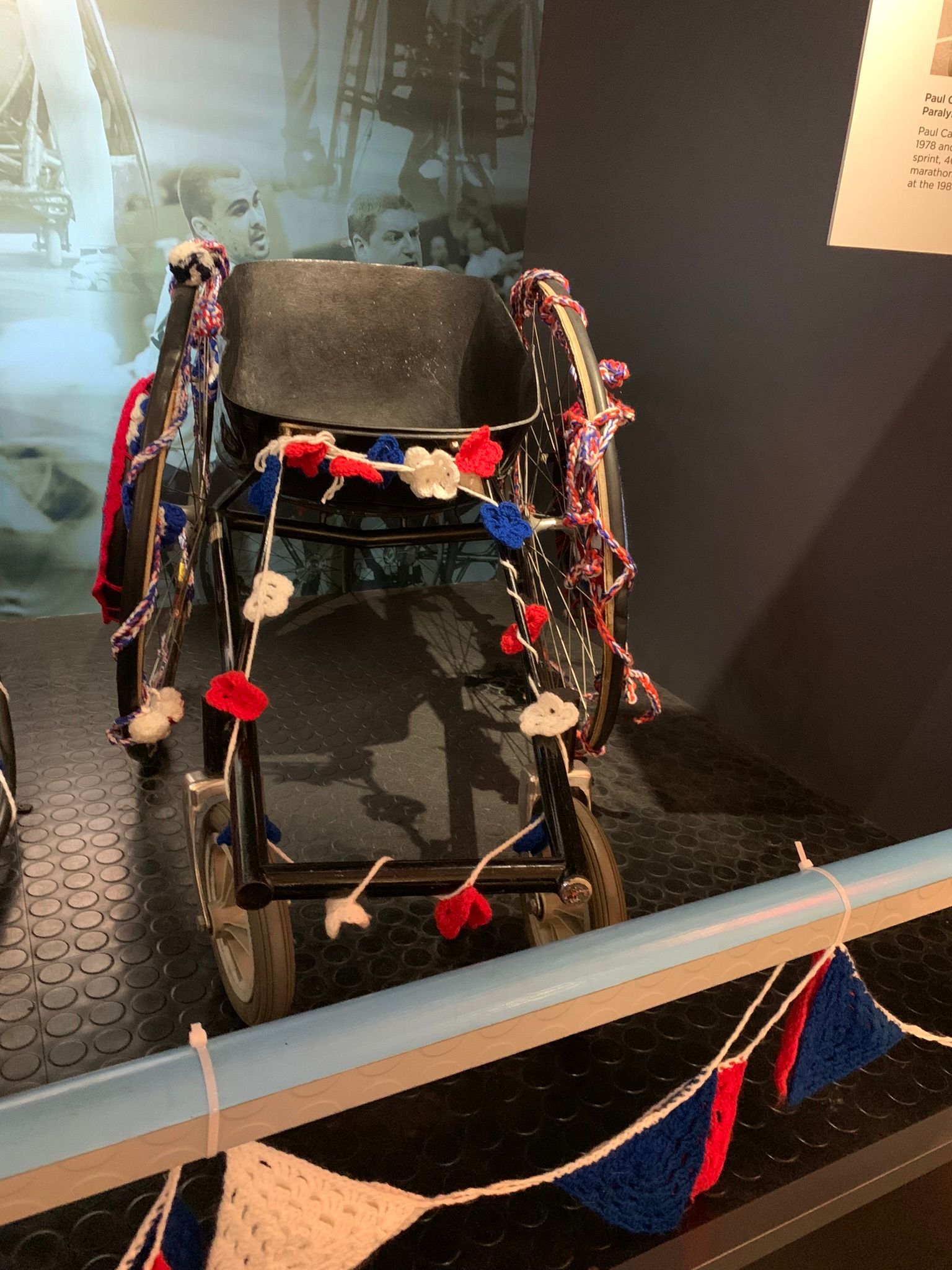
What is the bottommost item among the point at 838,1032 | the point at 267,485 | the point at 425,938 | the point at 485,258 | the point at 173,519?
the point at 425,938

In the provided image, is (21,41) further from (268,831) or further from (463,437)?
(268,831)

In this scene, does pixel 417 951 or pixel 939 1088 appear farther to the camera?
pixel 417 951

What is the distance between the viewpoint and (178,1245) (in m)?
0.46

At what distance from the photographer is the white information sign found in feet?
2.39

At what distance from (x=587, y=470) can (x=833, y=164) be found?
0.75 meters

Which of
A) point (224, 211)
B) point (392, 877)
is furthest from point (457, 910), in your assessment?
point (224, 211)

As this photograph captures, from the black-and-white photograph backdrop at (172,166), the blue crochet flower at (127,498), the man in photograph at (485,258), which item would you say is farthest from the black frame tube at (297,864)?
the man in photograph at (485,258)

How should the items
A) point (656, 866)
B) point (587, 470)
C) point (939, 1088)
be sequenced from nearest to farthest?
point (939, 1088) < point (587, 470) < point (656, 866)

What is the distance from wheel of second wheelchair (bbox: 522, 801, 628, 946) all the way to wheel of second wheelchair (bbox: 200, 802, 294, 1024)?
303mm

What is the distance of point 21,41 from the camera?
1.75 meters

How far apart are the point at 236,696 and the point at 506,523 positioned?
1.24 feet

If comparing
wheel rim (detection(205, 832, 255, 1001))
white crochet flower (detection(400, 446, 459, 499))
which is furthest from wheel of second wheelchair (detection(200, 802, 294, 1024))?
white crochet flower (detection(400, 446, 459, 499))

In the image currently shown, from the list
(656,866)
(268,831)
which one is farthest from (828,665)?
(268,831)

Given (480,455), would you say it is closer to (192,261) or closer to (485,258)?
(192,261)
